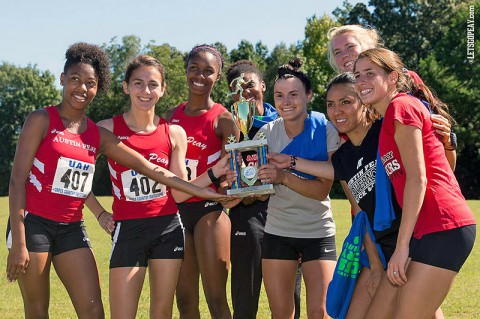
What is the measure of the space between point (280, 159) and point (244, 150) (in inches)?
12.8

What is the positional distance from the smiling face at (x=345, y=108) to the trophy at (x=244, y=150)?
61 cm

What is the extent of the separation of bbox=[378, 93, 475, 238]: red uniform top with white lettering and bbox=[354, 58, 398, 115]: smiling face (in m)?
0.16

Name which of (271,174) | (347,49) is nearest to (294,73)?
(347,49)

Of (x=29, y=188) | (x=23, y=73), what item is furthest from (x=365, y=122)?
(x=23, y=73)

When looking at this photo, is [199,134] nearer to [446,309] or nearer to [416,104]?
[416,104]

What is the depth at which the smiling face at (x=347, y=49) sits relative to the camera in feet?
19.4

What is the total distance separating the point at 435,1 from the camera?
49.1 meters

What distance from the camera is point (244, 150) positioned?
219 inches

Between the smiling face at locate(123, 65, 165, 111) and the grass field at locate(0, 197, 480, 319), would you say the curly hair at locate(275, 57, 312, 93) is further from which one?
the grass field at locate(0, 197, 480, 319)

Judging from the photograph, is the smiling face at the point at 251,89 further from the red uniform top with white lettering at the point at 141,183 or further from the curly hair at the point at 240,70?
the red uniform top with white lettering at the point at 141,183

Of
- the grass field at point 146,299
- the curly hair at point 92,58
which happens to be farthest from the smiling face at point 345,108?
the grass field at point 146,299

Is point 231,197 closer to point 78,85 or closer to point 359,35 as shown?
point 78,85

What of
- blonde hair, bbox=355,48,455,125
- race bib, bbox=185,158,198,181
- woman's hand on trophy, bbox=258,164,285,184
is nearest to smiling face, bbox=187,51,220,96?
race bib, bbox=185,158,198,181

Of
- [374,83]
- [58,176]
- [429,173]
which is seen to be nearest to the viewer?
[429,173]
